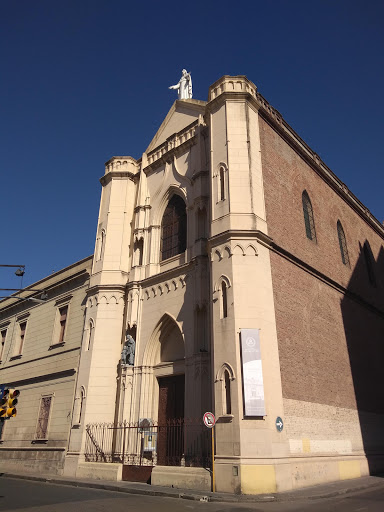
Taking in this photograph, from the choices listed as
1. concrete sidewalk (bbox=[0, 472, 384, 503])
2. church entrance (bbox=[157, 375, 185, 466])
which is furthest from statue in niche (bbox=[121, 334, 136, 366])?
concrete sidewalk (bbox=[0, 472, 384, 503])

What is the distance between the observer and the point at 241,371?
1301cm

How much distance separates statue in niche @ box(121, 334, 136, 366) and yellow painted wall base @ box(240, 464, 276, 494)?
25.0 ft

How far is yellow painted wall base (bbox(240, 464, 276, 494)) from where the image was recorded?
11539 millimetres

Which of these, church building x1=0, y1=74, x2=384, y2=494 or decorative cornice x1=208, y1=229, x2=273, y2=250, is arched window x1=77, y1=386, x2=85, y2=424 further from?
decorative cornice x1=208, y1=229, x2=273, y2=250

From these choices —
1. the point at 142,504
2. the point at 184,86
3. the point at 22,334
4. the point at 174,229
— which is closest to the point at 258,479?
the point at 142,504

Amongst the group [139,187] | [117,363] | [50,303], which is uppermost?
[139,187]

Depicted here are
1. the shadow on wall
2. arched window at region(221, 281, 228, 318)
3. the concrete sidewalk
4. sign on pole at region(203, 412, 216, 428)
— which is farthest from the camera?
the shadow on wall

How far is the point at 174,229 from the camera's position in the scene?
787 inches

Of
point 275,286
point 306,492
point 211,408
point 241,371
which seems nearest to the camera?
point 306,492

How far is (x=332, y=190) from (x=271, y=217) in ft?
28.6

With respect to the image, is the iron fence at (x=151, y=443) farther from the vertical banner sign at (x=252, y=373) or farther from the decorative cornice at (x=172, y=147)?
the decorative cornice at (x=172, y=147)

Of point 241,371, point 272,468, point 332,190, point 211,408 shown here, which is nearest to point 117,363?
point 211,408

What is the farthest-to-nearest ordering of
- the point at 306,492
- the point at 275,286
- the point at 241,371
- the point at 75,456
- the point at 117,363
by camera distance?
the point at 117,363
the point at 75,456
the point at 275,286
the point at 241,371
the point at 306,492

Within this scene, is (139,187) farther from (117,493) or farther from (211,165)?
(117,493)
